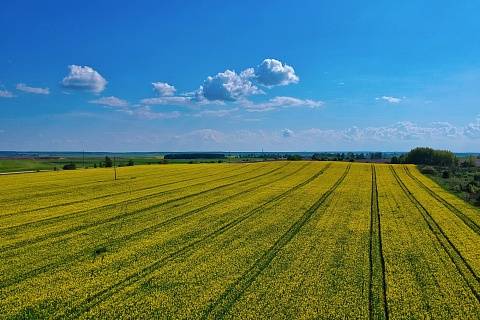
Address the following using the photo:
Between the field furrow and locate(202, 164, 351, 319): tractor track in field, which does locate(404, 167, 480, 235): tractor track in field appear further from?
locate(202, 164, 351, 319): tractor track in field

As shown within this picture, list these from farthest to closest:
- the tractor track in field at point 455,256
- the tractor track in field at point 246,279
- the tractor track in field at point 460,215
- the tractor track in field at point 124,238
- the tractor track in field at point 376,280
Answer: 1. the tractor track in field at point 460,215
2. the tractor track in field at point 124,238
3. the tractor track in field at point 455,256
4. the tractor track in field at point 376,280
5. the tractor track in field at point 246,279

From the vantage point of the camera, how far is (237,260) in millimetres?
14562

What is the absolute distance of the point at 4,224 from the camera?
20875mm

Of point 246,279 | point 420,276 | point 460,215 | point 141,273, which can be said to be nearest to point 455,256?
point 420,276

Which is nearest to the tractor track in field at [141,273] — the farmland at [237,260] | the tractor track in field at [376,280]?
the farmland at [237,260]

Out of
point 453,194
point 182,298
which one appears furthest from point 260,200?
point 453,194

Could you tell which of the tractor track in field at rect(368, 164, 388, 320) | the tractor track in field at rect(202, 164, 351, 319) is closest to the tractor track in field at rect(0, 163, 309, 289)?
the tractor track in field at rect(202, 164, 351, 319)

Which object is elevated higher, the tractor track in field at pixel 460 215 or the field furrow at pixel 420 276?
the tractor track in field at pixel 460 215

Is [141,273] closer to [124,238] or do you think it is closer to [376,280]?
[124,238]

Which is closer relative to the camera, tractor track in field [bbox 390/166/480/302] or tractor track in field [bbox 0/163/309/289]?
tractor track in field [bbox 390/166/480/302]

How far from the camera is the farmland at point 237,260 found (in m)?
10.6

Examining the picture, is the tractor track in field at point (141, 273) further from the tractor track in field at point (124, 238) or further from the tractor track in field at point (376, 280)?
the tractor track in field at point (376, 280)

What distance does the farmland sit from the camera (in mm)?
10633

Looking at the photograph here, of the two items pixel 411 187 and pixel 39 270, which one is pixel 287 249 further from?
pixel 411 187
